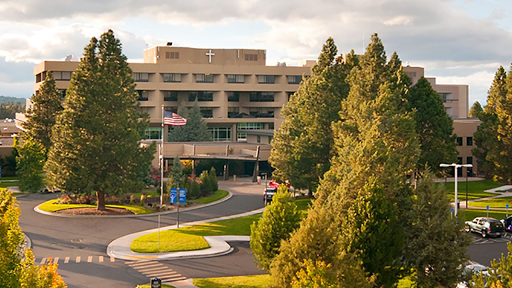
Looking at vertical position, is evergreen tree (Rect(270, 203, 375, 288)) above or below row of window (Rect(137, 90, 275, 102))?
below

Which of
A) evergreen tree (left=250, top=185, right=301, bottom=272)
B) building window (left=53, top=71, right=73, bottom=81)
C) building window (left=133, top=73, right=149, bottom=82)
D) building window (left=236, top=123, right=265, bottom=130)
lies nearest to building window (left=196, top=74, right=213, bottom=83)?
building window (left=133, top=73, right=149, bottom=82)

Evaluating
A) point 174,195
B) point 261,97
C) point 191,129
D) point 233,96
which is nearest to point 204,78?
point 233,96

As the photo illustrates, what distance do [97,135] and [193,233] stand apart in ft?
50.1

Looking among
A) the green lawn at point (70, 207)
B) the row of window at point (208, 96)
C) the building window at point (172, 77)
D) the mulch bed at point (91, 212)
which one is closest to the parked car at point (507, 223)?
the green lawn at point (70, 207)

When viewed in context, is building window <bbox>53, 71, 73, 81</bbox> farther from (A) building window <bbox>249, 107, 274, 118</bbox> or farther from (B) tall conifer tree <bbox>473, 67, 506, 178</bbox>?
(B) tall conifer tree <bbox>473, 67, 506, 178</bbox>

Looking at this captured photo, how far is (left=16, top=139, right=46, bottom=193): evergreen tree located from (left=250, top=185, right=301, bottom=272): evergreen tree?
45.1m

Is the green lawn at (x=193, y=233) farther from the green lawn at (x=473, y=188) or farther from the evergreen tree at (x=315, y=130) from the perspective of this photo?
the green lawn at (x=473, y=188)

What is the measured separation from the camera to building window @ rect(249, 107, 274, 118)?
393 ft

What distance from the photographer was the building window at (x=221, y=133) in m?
116

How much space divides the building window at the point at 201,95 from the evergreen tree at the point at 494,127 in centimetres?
5900

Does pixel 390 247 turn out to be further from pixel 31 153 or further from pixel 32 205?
pixel 31 153

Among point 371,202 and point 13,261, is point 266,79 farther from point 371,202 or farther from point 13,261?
point 13,261

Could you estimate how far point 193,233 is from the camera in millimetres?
47062

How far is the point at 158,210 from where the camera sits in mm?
57844
